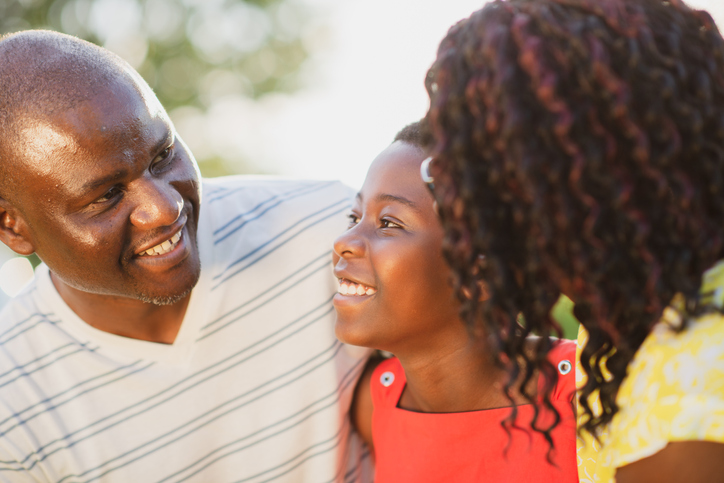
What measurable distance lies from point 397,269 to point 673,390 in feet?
2.85

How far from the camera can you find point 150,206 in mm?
2016

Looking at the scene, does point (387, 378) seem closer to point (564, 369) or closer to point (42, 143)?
point (564, 369)

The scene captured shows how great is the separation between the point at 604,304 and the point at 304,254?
135 centimetres

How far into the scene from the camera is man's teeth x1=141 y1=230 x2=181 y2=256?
→ 2.13m

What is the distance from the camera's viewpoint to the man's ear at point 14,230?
214 centimetres

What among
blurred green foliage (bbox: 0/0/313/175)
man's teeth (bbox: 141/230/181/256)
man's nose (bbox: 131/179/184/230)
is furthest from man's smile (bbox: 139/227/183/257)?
blurred green foliage (bbox: 0/0/313/175)

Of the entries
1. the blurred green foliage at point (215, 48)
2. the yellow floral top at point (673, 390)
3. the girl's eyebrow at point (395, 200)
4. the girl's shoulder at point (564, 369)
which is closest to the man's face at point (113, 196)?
the girl's eyebrow at point (395, 200)

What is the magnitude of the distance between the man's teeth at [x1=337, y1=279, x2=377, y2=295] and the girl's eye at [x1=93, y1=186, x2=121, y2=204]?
81 cm

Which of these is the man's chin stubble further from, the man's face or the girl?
the girl

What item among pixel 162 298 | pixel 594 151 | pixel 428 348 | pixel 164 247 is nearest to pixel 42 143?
pixel 164 247

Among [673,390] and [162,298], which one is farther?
[162,298]

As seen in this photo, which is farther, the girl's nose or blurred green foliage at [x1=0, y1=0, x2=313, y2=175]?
blurred green foliage at [x1=0, y1=0, x2=313, y2=175]

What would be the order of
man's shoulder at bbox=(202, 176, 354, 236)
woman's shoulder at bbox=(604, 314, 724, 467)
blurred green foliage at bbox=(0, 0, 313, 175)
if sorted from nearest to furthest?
1. woman's shoulder at bbox=(604, 314, 724, 467)
2. man's shoulder at bbox=(202, 176, 354, 236)
3. blurred green foliage at bbox=(0, 0, 313, 175)

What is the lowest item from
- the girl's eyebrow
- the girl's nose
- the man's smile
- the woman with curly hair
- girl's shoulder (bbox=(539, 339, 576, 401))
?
girl's shoulder (bbox=(539, 339, 576, 401))
